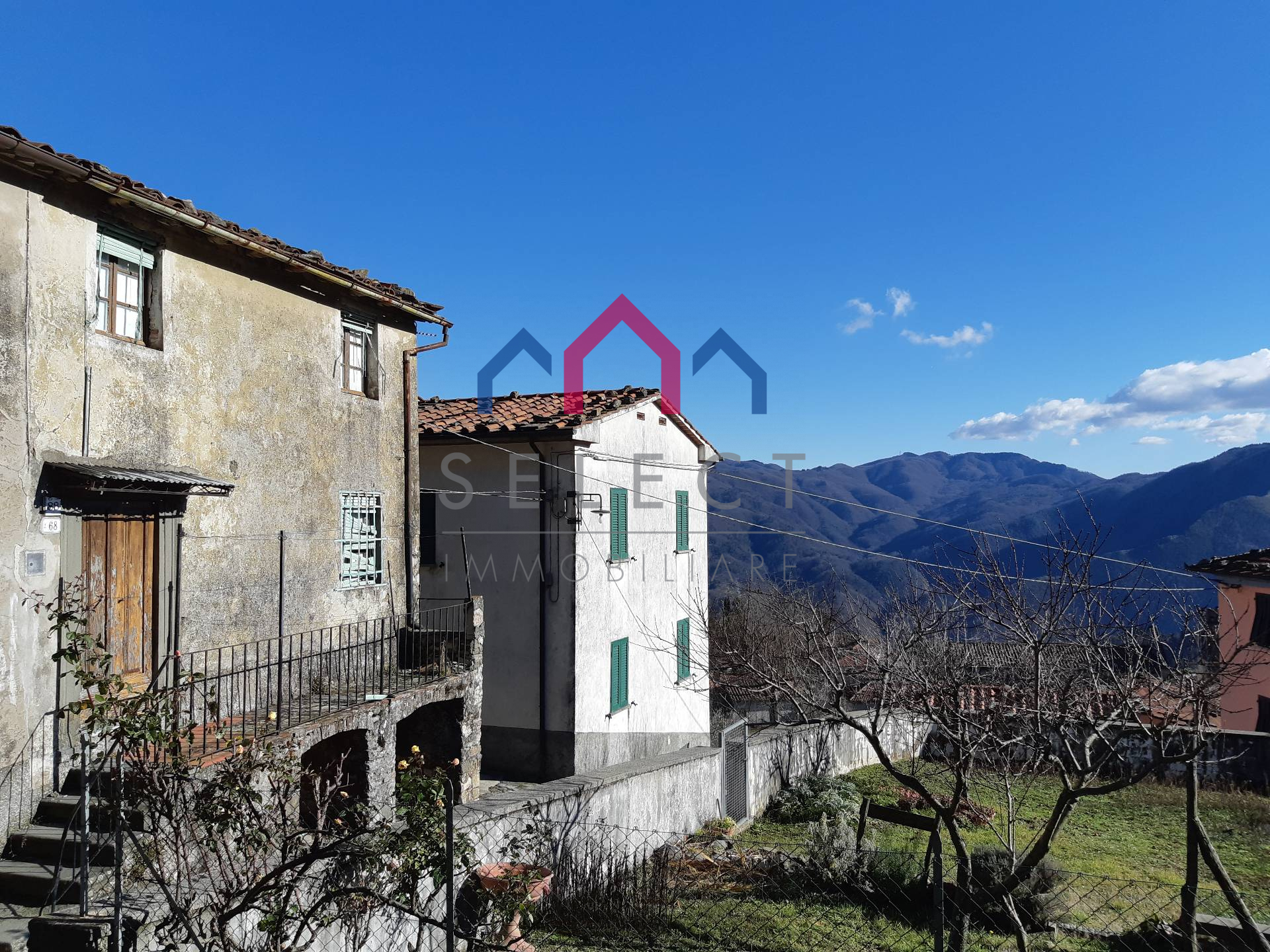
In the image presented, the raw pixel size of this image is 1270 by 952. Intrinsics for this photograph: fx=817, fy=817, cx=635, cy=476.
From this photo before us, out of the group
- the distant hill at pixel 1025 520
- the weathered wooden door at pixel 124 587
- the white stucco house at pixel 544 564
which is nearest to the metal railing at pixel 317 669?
the weathered wooden door at pixel 124 587

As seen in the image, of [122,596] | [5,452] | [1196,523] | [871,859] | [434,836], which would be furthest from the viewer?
[1196,523]

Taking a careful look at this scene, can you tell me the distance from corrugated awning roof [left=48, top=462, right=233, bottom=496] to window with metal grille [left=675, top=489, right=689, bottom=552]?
11.7 metres

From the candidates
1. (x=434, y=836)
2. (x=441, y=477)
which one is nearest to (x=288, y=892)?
(x=434, y=836)

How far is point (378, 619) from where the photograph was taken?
38.4 feet

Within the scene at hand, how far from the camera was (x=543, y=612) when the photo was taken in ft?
46.9

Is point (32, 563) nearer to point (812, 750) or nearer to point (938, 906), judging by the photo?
point (938, 906)

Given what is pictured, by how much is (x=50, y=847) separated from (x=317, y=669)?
4186 mm

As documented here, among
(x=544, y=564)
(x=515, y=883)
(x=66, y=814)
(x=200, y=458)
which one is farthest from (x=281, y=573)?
(x=544, y=564)

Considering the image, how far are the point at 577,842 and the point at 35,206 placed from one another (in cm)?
844

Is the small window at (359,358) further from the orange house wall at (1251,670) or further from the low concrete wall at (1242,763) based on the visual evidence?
the orange house wall at (1251,670)

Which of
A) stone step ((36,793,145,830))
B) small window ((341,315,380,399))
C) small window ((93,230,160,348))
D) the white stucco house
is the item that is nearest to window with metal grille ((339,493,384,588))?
small window ((341,315,380,399))

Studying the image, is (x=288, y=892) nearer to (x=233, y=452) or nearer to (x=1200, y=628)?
(x=233, y=452)

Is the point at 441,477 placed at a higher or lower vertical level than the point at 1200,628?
higher

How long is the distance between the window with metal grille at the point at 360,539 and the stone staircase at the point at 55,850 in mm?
4462
